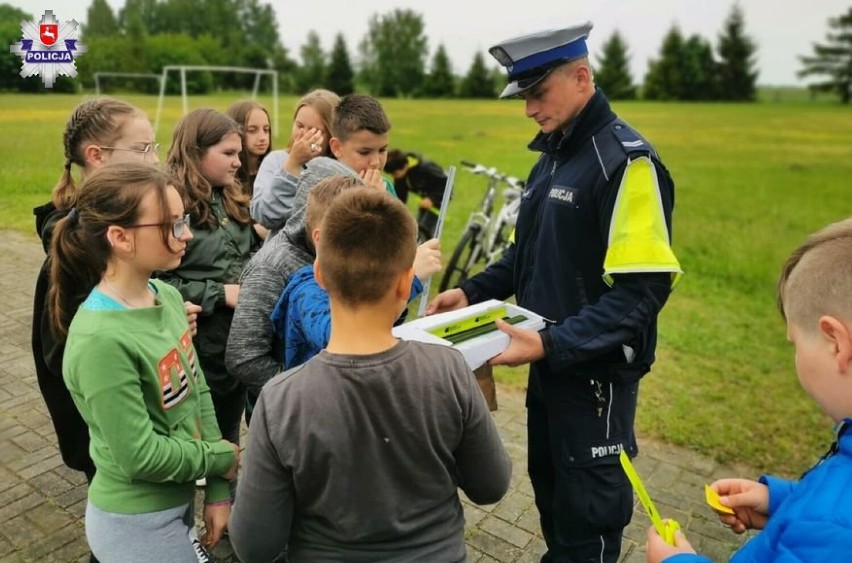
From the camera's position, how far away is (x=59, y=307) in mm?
2123

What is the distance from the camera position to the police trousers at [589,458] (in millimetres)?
2320

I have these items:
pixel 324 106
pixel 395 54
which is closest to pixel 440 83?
pixel 395 54

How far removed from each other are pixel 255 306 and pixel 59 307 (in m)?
0.64

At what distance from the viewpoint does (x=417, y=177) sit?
8055 millimetres

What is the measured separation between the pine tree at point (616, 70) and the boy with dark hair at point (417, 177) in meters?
71.2

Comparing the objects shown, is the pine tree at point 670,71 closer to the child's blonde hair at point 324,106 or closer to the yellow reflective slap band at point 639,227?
the child's blonde hair at point 324,106

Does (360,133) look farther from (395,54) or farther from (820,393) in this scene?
(395,54)

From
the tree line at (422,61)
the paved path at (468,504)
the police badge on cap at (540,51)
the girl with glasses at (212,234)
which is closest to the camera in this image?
the police badge on cap at (540,51)

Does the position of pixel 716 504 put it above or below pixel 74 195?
below

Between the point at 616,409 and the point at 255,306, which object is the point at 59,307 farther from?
the point at 616,409

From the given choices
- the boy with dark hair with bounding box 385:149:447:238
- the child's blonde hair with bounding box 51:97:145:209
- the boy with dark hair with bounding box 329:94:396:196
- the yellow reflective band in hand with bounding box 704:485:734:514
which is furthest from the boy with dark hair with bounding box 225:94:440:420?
the boy with dark hair with bounding box 385:149:447:238

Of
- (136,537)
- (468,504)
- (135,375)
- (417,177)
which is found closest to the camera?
(135,375)

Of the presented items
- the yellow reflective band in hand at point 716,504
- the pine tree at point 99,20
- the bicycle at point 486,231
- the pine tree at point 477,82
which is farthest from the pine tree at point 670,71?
the yellow reflective band in hand at point 716,504

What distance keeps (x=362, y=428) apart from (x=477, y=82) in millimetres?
79133
